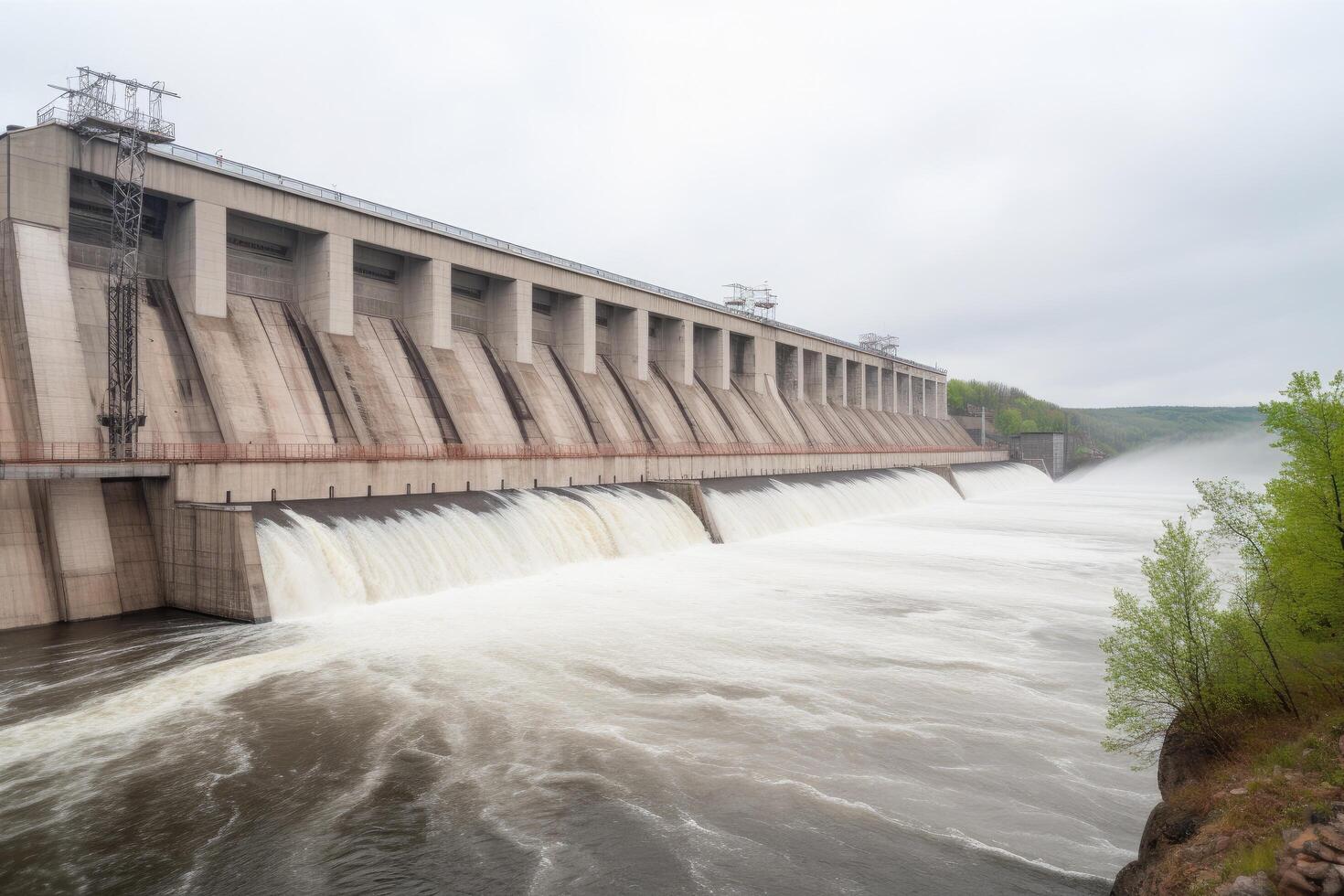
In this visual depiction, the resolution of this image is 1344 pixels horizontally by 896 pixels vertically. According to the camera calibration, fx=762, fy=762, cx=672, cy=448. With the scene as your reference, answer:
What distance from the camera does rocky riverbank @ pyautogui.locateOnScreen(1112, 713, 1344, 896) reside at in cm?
560

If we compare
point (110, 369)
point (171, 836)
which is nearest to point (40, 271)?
point (110, 369)

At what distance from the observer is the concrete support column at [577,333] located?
41.2 meters

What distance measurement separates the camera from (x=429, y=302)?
33.4m

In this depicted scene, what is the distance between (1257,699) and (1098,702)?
15.9ft

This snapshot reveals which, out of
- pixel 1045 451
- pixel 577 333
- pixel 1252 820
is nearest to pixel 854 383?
pixel 1045 451

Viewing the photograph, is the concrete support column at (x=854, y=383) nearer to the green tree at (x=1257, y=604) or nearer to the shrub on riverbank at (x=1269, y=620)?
the green tree at (x=1257, y=604)

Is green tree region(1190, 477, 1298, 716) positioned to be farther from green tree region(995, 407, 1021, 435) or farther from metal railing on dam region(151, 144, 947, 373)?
green tree region(995, 407, 1021, 435)

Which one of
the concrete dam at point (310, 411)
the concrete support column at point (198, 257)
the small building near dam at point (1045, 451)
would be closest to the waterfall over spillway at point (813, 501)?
the concrete dam at point (310, 411)

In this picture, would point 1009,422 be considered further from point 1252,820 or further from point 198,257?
point 1252,820

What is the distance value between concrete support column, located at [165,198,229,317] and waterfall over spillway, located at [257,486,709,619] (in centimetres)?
1083

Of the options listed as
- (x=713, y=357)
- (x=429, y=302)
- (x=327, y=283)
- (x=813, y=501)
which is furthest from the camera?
(x=713, y=357)

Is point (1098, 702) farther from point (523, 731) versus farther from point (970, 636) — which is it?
point (523, 731)

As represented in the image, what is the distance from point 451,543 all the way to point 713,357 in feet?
112

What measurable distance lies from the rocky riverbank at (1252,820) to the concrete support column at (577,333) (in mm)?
35307
